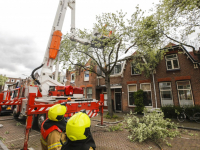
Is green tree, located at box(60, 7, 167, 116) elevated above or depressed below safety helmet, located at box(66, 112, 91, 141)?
above

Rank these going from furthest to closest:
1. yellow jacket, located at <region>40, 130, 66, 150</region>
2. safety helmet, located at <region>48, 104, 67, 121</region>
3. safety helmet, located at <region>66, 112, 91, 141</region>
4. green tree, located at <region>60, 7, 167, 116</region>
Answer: green tree, located at <region>60, 7, 167, 116</region>
safety helmet, located at <region>48, 104, 67, 121</region>
yellow jacket, located at <region>40, 130, 66, 150</region>
safety helmet, located at <region>66, 112, 91, 141</region>

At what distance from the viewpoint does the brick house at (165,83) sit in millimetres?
9945

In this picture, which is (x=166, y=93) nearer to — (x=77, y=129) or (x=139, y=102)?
(x=139, y=102)

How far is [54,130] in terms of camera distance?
6.35 ft

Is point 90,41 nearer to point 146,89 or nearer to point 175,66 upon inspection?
point 146,89

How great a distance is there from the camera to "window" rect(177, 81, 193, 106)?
992 centimetres

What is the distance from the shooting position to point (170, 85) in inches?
428

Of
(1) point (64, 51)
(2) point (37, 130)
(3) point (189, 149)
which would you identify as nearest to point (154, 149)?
(3) point (189, 149)

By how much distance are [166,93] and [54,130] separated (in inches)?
458

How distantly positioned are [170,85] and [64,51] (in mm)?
10782

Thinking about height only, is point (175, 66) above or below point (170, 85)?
above

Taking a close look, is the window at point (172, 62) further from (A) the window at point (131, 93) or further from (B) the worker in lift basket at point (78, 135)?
(B) the worker in lift basket at point (78, 135)

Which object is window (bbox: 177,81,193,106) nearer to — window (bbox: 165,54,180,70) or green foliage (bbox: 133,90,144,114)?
window (bbox: 165,54,180,70)

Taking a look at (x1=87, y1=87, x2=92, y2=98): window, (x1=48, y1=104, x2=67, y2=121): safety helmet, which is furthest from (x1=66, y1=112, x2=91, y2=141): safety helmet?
(x1=87, y1=87, x2=92, y2=98): window
